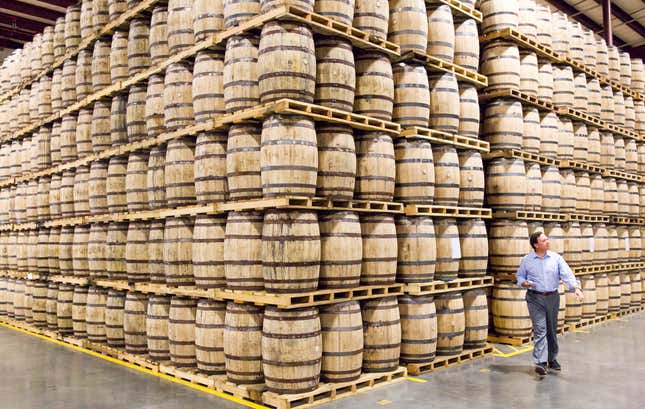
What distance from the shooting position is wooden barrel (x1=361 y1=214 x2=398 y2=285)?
689 cm

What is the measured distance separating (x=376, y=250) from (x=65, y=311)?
597cm

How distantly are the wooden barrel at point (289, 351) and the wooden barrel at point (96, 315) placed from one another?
3901 mm

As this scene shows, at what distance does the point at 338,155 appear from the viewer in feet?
21.6

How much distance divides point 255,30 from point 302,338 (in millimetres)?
3634

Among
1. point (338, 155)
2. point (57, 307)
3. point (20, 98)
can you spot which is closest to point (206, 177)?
point (338, 155)

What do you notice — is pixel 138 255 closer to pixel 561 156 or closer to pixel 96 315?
pixel 96 315

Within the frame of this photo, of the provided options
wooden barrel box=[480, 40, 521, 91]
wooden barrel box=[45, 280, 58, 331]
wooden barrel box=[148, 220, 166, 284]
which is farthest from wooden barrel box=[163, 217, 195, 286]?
wooden barrel box=[480, 40, 521, 91]

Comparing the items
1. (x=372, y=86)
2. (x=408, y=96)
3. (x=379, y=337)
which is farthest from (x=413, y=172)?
(x=379, y=337)

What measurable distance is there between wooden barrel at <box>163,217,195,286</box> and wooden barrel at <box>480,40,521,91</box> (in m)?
5.58

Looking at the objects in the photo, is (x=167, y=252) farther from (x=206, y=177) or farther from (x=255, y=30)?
(x=255, y=30)

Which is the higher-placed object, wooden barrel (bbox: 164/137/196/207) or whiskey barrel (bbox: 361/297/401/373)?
wooden barrel (bbox: 164/137/196/207)

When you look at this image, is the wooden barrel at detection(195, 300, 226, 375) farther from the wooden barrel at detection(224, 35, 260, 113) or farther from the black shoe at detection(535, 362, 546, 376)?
the black shoe at detection(535, 362, 546, 376)

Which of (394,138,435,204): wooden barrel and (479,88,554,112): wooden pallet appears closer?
(394,138,435,204): wooden barrel

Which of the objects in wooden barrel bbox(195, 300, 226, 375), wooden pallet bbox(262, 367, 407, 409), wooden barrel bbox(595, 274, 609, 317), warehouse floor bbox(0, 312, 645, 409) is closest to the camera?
wooden pallet bbox(262, 367, 407, 409)
